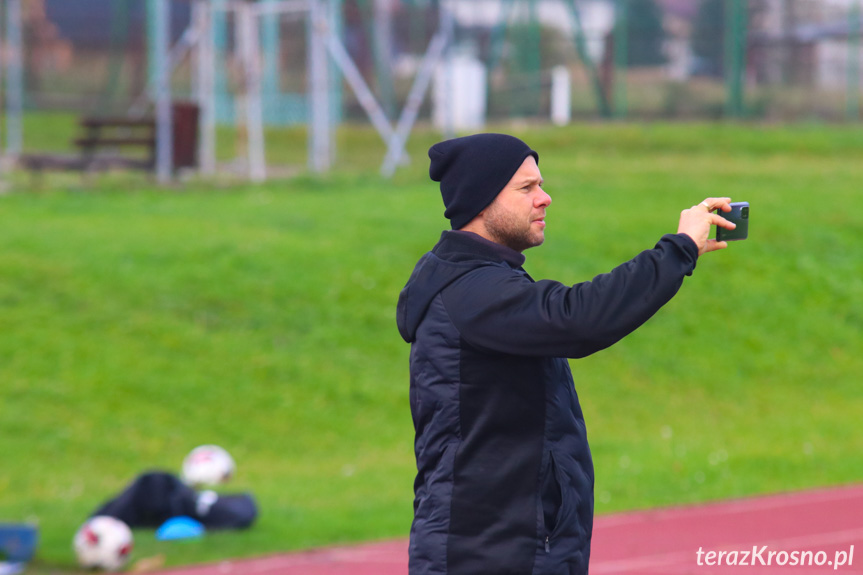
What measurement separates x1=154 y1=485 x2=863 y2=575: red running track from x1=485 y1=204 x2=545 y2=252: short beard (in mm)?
3580

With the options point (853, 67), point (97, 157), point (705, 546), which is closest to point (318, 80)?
point (97, 157)

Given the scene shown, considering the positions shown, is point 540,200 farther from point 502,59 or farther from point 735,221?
point 502,59

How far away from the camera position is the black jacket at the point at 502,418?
108 inches

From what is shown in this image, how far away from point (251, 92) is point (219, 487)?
9.14 metres

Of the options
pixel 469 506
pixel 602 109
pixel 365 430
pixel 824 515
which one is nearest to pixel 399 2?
pixel 602 109

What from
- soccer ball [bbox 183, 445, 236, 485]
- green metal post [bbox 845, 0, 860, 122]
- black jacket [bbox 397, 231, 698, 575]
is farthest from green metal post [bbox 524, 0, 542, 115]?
black jacket [bbox 397, 231, 698, 575]

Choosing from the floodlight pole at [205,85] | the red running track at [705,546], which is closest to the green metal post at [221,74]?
the floodlight pole at [205,85]

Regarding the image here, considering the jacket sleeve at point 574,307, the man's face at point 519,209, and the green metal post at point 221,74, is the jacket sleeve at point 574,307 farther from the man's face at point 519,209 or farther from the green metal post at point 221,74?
the green metal post at point 221,74

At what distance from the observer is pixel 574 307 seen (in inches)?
106

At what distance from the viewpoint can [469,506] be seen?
9.32 ft

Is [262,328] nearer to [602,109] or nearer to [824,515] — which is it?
[824,515]

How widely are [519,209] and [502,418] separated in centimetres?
52

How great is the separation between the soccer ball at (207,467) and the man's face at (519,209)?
5.45 m

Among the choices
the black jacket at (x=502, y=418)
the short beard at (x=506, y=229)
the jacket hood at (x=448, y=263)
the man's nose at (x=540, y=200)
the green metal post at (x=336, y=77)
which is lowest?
the black jacket at (x=502, y=418)
